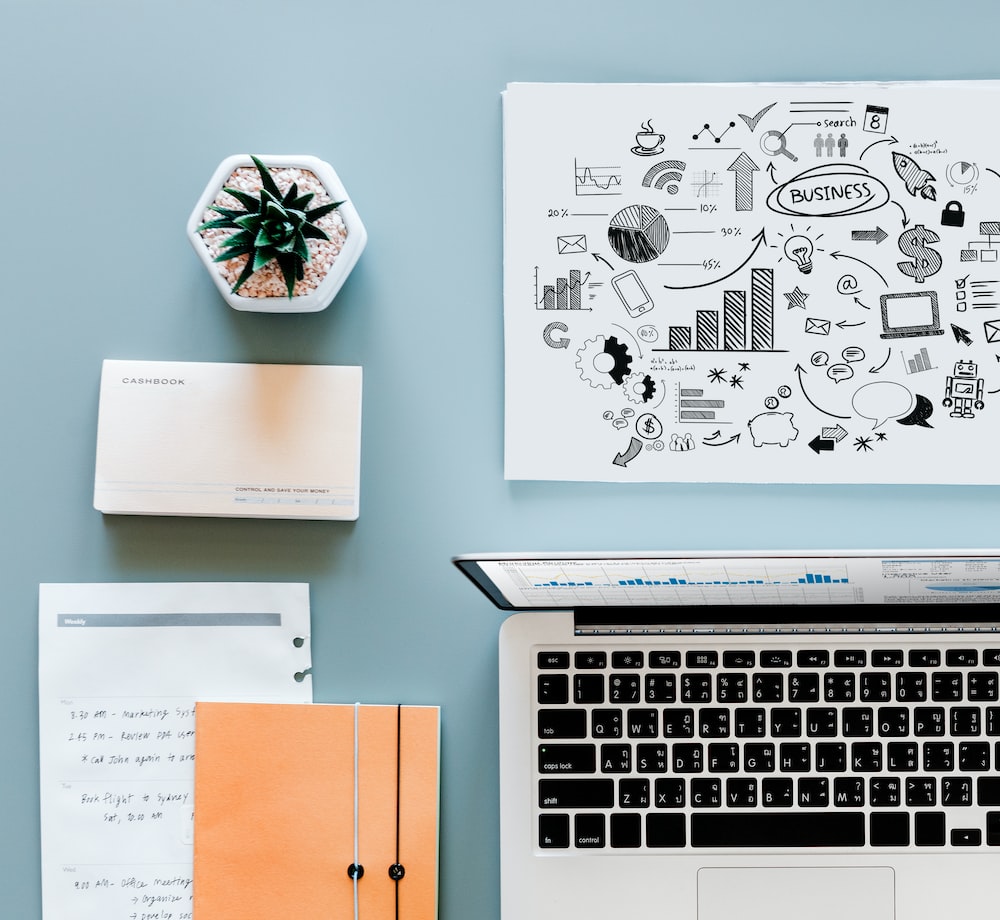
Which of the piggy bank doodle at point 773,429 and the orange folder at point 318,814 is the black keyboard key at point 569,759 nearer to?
the orange folder at point 318,814

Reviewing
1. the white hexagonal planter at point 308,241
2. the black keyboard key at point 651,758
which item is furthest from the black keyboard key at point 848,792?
the white hexagonal planter at point 308,241

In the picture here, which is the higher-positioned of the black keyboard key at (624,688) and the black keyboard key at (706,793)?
the black keyboard key at (624,688)

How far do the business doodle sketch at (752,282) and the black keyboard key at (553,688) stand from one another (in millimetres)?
139

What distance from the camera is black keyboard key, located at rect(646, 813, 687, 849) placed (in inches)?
21.6

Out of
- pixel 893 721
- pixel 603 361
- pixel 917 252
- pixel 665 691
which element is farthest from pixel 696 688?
pixel 917 252

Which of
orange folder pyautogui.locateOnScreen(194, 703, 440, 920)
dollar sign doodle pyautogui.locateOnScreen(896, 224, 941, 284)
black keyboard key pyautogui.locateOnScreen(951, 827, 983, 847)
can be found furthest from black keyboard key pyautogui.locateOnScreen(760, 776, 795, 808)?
dollar sign doodle pyautogui.locateOnScreen(896, 224, 941, 284)

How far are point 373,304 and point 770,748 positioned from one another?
0.40 metres

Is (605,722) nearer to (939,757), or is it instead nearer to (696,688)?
(696,688)

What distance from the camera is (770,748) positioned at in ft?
1.81

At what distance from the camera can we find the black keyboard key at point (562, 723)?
1.83 ft

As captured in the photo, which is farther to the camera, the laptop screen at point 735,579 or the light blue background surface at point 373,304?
the light blue background surface at point 373,304

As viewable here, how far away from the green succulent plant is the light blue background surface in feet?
0.19

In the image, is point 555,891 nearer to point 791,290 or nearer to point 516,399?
point 516,399

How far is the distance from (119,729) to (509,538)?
305mm
